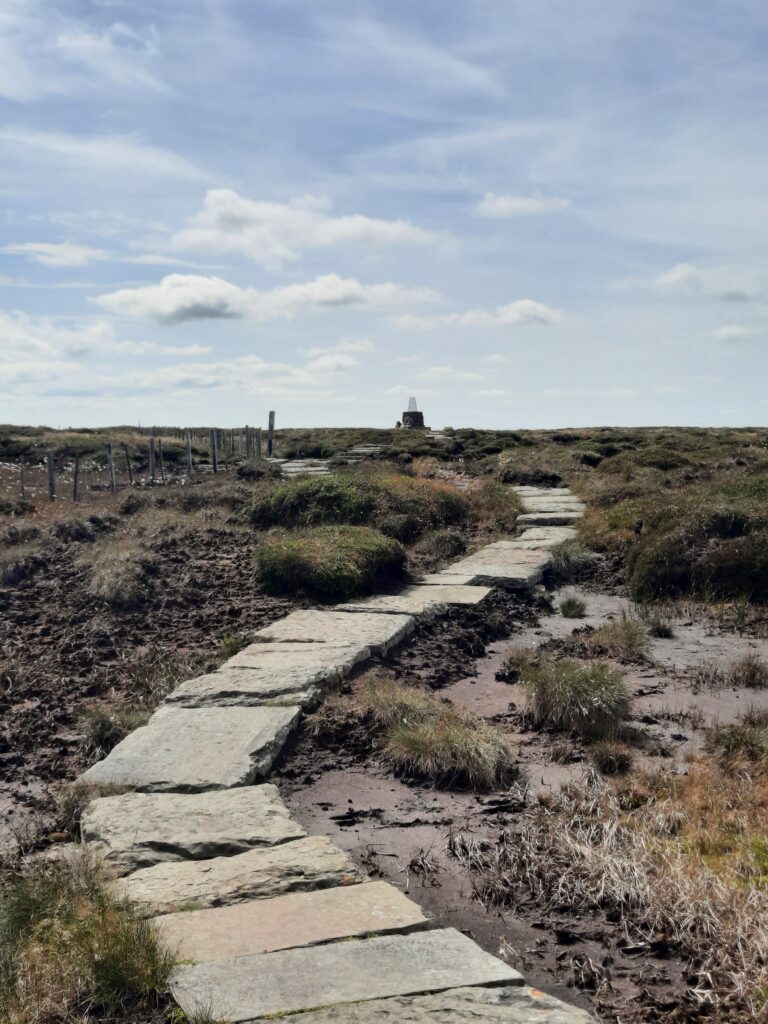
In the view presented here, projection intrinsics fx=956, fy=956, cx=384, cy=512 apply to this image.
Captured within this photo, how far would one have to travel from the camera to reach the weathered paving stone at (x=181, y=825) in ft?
11.8

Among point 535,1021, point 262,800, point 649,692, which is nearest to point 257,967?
point 535,1021

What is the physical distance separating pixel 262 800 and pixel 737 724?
2645mm

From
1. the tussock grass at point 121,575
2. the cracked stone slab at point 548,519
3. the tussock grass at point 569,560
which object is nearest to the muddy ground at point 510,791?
the tussock grass at point 569,560

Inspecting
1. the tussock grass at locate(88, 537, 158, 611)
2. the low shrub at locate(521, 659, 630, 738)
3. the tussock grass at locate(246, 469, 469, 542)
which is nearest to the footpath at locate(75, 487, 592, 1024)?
the low shrub at locate(521, 659, 630, 738)

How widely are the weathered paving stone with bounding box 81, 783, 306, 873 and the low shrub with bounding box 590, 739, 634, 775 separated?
1.50 meters

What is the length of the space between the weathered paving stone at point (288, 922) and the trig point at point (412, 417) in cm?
3925

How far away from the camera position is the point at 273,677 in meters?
5.78

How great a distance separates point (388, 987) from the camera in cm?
260

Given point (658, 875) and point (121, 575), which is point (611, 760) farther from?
point (121, 575)

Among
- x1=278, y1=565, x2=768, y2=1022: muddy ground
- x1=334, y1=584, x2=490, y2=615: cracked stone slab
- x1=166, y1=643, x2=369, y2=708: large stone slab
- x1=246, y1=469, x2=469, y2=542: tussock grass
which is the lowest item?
x1=278, y1=565, x2=768, y2=1022: muddy ground

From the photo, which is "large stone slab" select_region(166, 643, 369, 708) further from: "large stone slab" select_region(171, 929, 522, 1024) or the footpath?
"large stone slab" select_region(171, 929, 522, 1024)

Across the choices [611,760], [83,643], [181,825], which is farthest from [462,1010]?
[83,643]

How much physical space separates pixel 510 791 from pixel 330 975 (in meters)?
1.66

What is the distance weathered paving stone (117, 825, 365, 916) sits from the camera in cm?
321
